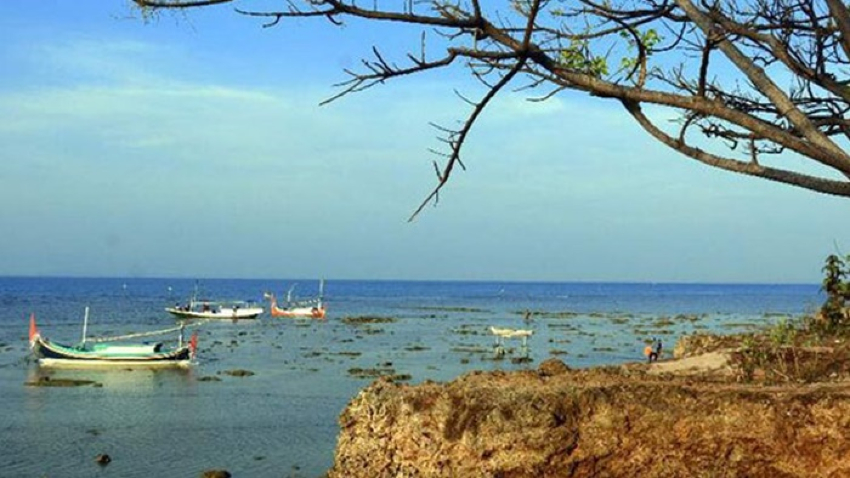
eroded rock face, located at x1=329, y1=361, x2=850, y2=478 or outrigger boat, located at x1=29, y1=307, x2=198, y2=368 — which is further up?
eroded rock face, located at x1=329, y1=361, x2=850, y2=478

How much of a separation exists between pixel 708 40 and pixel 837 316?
35.1 ft

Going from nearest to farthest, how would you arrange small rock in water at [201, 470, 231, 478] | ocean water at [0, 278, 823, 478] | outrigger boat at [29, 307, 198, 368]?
small rock in water at [201, 470, 231, 478], ocean water at [0, 278, 823, 478], outrigger boat at [29, 307, 198, 368]

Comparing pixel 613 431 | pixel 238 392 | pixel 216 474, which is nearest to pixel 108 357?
pixel 238 392

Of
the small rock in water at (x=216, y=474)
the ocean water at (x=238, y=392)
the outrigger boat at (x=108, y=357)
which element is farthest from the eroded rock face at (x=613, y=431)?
the outrigger boat at (x=108, y=357)

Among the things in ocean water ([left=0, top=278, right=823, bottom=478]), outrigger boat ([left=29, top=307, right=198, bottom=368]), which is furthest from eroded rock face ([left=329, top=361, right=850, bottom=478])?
outrigger boat ([left=29, top=307, right=198, bottom=368])

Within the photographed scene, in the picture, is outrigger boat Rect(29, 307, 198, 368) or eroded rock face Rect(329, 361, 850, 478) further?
outrigger boat Rect(29, 307, 198, 368)

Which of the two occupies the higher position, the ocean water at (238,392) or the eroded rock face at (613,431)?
the eroded rock face at (613,431)

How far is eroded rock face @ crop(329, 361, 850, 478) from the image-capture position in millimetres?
8719

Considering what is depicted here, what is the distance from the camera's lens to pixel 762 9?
8844 millimetres

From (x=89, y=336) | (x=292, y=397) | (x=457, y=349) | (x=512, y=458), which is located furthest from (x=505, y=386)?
(x=89, y=336)

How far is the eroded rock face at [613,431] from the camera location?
28.6 ft

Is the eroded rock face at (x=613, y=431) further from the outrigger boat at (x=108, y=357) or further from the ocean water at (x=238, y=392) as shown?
the outrigger boat at (x=108, y=357)

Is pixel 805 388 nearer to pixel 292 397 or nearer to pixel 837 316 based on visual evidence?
pixel 837 316

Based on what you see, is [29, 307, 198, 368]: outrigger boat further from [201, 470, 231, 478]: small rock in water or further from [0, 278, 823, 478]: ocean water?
[201, 470, 231, 478]: small rock in water
